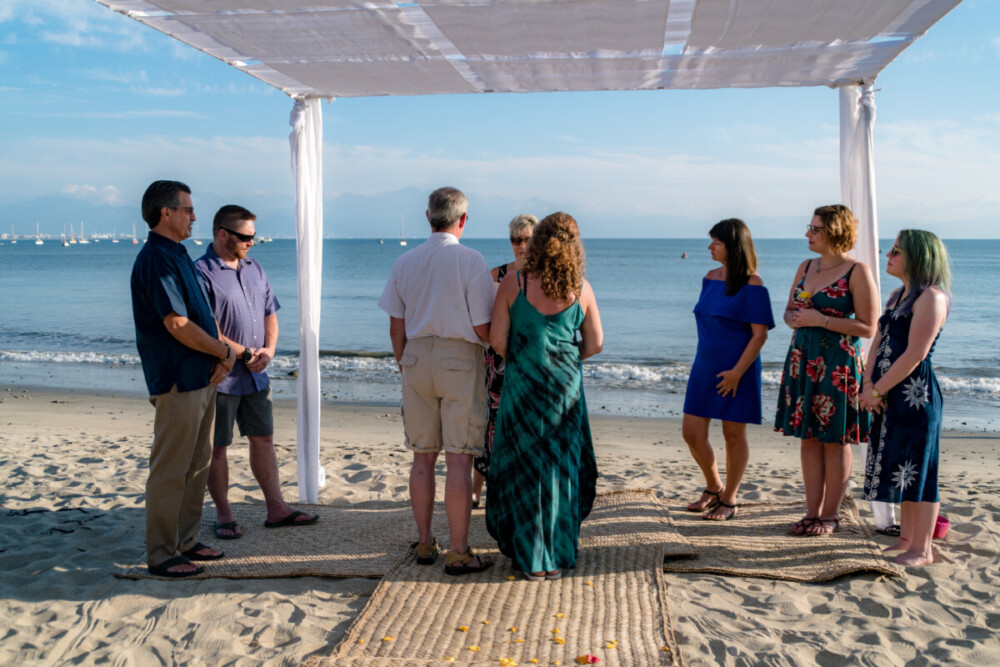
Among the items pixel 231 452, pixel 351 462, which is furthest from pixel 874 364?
pixel 231 452

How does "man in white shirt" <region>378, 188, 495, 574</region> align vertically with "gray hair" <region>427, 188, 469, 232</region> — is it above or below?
below

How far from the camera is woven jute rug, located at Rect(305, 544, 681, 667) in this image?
286 cm

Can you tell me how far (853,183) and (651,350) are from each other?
12.1m

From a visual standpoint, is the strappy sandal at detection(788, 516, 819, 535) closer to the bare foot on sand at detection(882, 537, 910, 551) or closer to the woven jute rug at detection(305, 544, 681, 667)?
the bare foot on sand at detection(882, 537, 910, 551)

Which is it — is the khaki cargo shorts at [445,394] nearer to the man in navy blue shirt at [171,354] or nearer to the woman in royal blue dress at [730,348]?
the man in navy blue shirt at [171,354]

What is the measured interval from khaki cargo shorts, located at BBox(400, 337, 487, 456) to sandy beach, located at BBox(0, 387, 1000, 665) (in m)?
0.80

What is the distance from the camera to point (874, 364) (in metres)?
3.85

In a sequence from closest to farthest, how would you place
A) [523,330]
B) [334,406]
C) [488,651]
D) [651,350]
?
1. [488,651]
2. [523,330]
3. [334,406]
4. [651,350]

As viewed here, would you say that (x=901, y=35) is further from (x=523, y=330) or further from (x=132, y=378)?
(x=132, y=378)

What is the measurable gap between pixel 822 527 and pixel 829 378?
86 centimetres

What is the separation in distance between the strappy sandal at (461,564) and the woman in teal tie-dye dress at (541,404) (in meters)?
0.16

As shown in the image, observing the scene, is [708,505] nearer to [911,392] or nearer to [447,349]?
[911,392]

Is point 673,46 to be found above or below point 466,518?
above

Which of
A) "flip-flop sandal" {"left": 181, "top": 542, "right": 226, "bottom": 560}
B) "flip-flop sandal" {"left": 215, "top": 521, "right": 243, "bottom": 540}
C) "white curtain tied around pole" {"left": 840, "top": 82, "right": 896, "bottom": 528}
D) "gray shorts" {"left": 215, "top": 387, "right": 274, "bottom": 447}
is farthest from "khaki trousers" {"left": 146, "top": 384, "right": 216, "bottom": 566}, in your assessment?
"white curtain tied around pole" {"left": 840, "top": 82, "right": 896, "bottom": 528}
